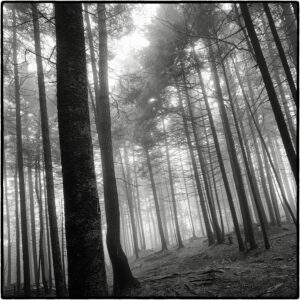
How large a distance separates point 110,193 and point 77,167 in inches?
185

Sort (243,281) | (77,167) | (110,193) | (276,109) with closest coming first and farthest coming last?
(77,167) → (276,109) → (243,281) → (110,193)

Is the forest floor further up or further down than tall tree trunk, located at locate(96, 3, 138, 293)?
further down

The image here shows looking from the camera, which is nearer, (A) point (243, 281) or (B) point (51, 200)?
(A) point (243, 281)

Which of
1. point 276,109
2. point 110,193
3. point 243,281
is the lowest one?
point 243,281

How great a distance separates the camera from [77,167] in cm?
296

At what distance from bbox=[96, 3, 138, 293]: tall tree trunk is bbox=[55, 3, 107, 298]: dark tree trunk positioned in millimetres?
3568

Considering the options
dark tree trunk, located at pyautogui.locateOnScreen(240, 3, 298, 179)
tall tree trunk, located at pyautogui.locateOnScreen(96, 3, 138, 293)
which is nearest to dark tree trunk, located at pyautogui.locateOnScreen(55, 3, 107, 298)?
dark tree trunk, located at pyautogui.locateOnScreen(240, 3, 298, 179)

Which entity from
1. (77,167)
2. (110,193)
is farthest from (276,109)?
(110,193)

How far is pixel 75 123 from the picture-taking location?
122 inches

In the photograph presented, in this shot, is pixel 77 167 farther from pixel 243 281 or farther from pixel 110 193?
pixel 243 281

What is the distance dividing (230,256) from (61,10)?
31.4 ft

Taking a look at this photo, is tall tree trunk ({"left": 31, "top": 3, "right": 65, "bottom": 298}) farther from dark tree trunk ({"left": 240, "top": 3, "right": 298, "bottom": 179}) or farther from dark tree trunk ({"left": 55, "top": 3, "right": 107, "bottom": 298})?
dark tree trunk ({"left": 240, "top": 3, "right": 298, "bottom": 179})

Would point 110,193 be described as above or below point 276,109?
below

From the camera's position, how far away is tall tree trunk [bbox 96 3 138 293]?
6859mm
